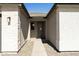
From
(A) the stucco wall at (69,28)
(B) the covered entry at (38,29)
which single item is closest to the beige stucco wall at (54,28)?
(A) the stucco wall at (69,28)

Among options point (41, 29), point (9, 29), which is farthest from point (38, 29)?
point (9, 29)

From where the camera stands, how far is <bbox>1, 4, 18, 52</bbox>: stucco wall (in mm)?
9844

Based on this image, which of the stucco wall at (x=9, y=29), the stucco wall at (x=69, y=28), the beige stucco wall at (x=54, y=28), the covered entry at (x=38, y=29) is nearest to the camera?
the stucco wall at (x=9, y=29)

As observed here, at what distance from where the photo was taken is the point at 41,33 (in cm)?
2186

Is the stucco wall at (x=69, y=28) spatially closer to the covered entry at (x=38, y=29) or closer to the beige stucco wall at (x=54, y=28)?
the beige stucco wall at (x=54, y=28)

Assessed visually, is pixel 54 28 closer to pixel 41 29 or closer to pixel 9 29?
pixel 9 29

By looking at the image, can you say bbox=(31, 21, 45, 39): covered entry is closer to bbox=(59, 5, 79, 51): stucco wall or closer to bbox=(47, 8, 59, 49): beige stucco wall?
bbox=(47, 8, 59, 49): beige stucco wall

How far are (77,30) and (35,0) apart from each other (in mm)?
3343

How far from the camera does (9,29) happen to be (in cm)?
988

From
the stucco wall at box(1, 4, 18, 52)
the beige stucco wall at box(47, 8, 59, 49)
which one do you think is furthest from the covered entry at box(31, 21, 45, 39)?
the stucco wall at box(1, 4, 18, 52)

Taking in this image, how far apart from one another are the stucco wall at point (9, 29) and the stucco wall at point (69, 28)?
2.84 metres

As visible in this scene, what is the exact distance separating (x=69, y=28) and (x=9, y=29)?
3.79 m

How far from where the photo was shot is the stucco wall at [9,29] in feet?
32.3

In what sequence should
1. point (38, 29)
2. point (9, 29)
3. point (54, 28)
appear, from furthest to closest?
point (38, 29)
point (54, 28)
point (9, 29)
